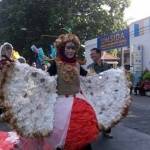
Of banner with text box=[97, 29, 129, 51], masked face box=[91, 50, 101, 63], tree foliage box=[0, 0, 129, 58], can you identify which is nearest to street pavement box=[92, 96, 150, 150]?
masked face box=[91, 50, 101, 63]

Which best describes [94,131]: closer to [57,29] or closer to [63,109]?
[63,109]

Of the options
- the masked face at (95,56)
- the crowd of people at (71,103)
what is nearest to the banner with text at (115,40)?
the masked face at (95,56)

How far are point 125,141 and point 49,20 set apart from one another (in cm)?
4272

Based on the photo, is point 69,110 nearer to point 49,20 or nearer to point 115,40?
point 115,40

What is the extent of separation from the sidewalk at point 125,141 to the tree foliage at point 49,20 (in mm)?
41110

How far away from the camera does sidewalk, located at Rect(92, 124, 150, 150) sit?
871 centimetres

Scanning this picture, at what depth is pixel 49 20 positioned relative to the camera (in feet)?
169

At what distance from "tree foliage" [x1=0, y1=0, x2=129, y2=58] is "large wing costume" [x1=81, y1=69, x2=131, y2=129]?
44.1 m

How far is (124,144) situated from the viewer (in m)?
9.05

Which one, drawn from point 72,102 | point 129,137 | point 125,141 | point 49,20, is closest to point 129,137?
point 129,137

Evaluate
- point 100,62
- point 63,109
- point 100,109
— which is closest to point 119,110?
point 100,109

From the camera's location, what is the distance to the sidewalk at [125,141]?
8711mm

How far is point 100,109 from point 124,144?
7.75 feet

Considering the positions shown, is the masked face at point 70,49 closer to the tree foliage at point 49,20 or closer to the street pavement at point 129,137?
the street pavement at point 129,137
